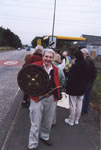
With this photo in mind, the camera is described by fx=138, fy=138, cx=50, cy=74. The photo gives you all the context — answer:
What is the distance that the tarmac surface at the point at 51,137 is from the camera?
2602mm

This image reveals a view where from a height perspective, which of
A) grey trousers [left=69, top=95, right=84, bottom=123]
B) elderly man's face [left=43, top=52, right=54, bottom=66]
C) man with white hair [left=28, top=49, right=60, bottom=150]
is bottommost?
grey trousers [left=69, top=95, right=84, bottom=123]

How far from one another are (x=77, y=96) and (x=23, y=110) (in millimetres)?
1701

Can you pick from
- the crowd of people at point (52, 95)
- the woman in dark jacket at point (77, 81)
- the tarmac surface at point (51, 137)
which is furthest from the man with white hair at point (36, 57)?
the tarmac surface at point (51, 137)

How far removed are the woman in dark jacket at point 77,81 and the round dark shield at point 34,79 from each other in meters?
1.04

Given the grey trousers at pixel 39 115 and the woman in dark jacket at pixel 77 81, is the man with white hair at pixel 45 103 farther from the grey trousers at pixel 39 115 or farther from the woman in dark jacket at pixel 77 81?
the woman in dark jacket at pixel 77 81

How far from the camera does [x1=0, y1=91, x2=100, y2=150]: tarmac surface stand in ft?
8.54

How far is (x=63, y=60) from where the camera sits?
185 inches

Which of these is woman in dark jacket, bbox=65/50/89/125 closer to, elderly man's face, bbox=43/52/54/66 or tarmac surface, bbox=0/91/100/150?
tarmac surface, bbox=0/91/100/150

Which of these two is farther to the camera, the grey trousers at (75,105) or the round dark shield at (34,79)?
the grey trousers at (75,105)

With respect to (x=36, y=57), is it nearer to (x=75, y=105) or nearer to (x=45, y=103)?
(x=45, y=103)

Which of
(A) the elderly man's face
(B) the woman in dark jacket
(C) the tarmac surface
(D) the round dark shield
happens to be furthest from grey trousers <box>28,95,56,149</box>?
(B) the woman in dark jacket

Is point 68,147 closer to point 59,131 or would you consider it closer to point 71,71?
point 59,131

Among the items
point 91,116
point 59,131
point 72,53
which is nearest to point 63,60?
point 72,53

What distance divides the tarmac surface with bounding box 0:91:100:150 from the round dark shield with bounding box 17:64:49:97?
1.15m
